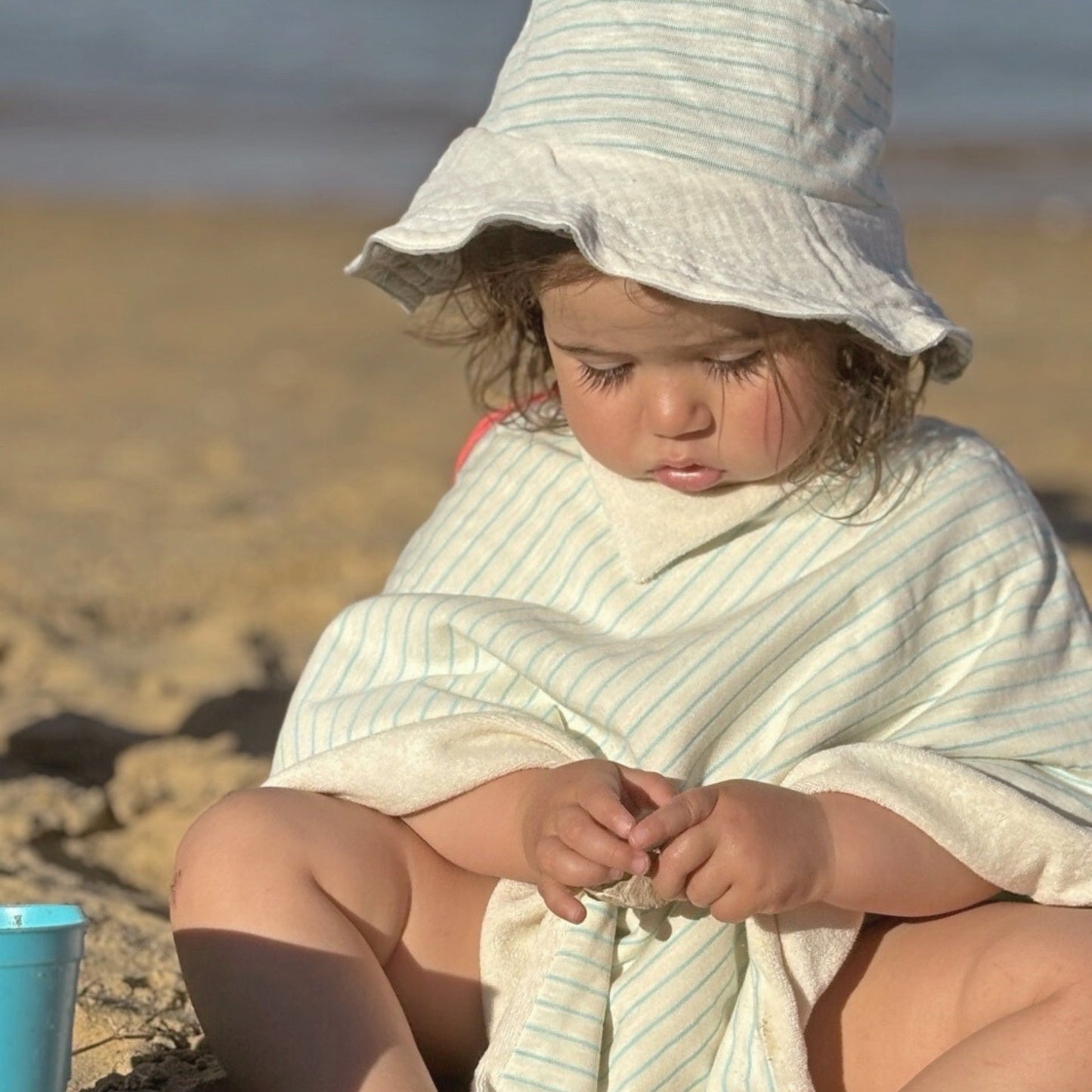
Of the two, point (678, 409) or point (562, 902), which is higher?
point (678, 409)

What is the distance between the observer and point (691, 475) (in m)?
2.14

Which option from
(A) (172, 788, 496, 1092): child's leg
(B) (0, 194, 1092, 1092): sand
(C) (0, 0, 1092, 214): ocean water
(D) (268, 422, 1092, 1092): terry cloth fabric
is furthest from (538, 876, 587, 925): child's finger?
(C) (0, 0, 1092, 214): ocean water

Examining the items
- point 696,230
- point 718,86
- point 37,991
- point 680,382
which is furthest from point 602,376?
point 37,991

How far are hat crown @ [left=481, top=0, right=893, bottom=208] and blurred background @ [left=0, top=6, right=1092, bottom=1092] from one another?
111 cm

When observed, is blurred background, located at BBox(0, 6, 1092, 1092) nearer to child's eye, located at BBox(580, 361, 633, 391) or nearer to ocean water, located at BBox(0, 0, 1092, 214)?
ocean water, located at BBox(0, 0, 1092, 214)

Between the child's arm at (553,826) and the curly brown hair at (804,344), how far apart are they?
1.59 feet

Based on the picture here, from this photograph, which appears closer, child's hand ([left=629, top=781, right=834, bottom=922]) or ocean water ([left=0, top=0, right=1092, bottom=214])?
child's hand ([left=629, top=781, right=834, bottom=922])

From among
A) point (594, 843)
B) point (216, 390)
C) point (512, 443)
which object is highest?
point (512, 443)

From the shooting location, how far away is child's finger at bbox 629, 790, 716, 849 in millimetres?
1752

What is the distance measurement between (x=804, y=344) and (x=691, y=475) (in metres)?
0.19

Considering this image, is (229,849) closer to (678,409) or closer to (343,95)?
(678,409)

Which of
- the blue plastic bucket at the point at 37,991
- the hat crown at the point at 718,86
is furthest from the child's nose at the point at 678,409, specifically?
the blue plastic bucket at the point at 37,991

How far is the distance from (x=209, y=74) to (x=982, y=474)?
42.3 feet

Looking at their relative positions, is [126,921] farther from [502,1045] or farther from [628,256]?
[628,256]
